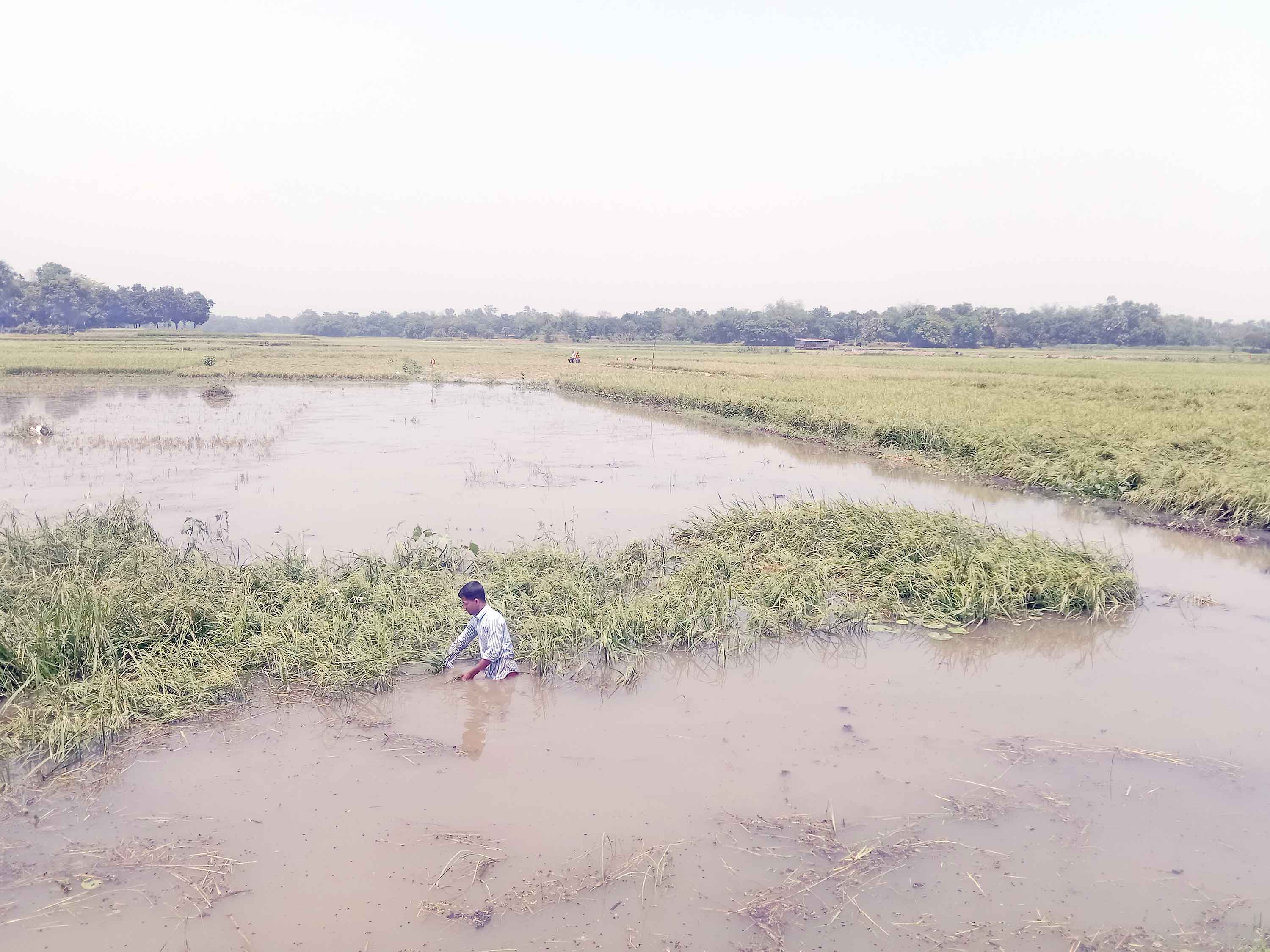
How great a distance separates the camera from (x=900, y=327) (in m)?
87.5

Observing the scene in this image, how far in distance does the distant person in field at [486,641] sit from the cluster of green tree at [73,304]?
8760 cm

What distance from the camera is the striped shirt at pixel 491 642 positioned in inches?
197

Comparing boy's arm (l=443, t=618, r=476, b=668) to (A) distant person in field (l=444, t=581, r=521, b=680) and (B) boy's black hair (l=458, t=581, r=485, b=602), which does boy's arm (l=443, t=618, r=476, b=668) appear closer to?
(A) distant person in field (l=444, t=581, r=521, b=680)

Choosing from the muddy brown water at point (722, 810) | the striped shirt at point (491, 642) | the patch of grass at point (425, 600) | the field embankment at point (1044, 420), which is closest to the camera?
the muddy brown water at point (722, 810)

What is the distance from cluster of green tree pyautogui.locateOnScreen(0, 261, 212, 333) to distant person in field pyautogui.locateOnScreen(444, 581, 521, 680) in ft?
287

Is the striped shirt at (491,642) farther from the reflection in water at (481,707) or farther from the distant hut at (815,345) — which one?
the distant hut at (815,345)

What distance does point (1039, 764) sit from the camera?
4.25 meters

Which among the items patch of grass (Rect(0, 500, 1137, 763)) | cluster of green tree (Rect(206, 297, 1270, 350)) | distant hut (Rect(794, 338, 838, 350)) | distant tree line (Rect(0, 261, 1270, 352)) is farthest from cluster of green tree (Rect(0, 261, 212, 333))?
patch of grass (Rect(0, 500, 1137, 763))

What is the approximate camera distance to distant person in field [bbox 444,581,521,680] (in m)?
4.97

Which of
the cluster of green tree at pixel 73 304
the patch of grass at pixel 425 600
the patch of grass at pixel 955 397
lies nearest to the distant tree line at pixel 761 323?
the cluster of green tree at pixel 73 304

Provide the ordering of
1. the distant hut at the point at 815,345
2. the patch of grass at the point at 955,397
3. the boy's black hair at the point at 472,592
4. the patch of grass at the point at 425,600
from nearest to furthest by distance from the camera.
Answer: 1. the patch of grass at the point at 425,600
2. the boy's black hair at the point at 472,592
3. the patch of grass at the point at 955,397
4. the distant hut at the point at 815,345

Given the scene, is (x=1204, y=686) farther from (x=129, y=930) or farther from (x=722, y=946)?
(x=129, y=930)

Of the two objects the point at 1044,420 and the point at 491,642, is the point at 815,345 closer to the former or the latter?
the point at 1044,420

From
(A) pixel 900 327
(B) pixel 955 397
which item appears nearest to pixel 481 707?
(B) pixel 955 397
